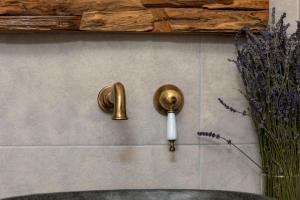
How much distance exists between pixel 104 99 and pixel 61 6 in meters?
0.24

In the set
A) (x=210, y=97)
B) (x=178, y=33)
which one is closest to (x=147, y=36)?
(x=178, y=33)

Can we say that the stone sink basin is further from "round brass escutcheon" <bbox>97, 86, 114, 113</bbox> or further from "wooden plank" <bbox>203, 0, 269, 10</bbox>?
"wooden plank" <bbox>203, 0, 269, 10</bbox>

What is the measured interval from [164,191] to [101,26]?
418mm

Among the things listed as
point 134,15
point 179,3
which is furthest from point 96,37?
point 179,3

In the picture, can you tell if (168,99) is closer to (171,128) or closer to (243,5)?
(171,128)

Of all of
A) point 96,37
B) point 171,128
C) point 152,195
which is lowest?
point 152,195

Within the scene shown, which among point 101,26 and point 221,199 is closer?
point 221,199

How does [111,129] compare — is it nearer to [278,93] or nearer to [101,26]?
[101,26]

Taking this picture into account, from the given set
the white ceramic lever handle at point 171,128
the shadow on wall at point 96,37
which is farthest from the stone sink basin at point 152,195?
the shadow on wall at point 96,37

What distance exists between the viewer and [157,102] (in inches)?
48.8

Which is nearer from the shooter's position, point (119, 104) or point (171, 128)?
point (119, 104)

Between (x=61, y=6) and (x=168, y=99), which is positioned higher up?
(x=61, y=6)

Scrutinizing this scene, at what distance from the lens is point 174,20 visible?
3.97ft

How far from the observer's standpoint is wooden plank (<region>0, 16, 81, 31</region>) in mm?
1158
